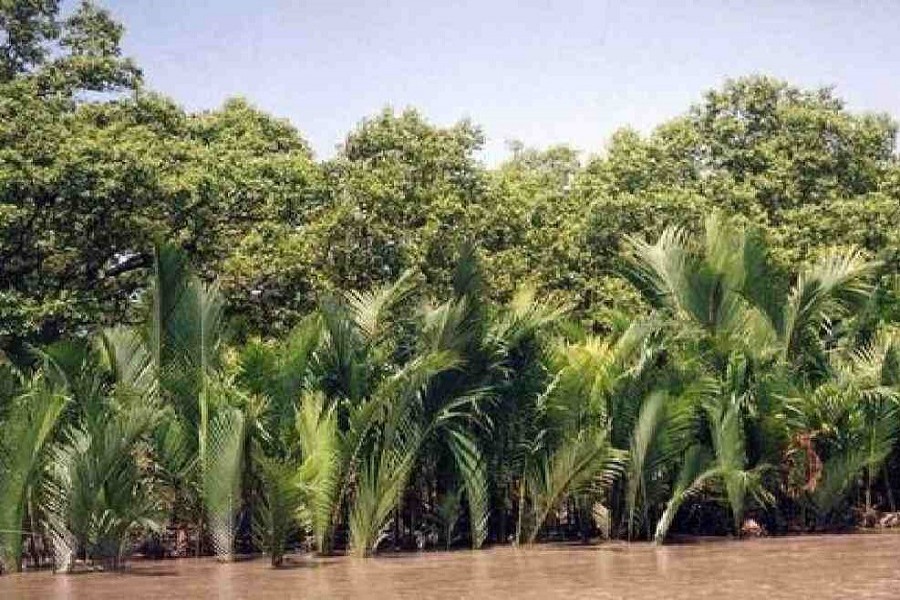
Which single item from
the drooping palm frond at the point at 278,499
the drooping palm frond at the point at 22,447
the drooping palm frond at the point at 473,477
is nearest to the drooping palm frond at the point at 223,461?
the drooping palm frond at the point at 278,499

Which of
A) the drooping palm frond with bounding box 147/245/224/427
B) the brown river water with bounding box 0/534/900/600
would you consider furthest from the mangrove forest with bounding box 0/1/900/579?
the brown river water with bounding box 0/534/900/600

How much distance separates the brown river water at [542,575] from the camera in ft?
31.1

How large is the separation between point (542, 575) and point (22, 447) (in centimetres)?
462

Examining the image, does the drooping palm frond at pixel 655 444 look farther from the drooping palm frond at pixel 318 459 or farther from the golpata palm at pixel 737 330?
the drooping palm frond at pixel 318 459

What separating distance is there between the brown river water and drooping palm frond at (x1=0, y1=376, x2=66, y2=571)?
610 mm

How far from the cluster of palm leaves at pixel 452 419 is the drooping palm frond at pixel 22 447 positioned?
0.02m

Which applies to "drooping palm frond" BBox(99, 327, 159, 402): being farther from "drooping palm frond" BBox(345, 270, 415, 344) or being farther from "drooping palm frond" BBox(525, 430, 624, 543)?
"drooping palm frond" BBox(525, 430, 624, 543)

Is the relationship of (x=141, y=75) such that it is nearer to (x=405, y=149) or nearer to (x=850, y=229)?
(x=405, y=149)

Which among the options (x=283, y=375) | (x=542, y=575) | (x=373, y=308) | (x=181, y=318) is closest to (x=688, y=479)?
(x=542, y=575)

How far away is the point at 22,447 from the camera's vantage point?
11023mm

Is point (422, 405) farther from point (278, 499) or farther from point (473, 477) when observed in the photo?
point (278, 499)

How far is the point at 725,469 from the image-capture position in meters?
12.9

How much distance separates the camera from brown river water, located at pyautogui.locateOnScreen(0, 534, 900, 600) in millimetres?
9469

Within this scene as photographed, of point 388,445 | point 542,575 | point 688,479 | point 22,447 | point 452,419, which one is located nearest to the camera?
point 542,575
